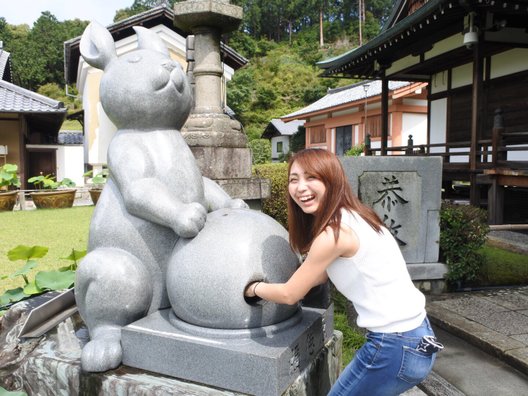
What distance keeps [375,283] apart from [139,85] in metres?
1.42

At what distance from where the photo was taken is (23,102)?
44.7 feet

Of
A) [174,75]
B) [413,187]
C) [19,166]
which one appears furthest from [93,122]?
[174,75]

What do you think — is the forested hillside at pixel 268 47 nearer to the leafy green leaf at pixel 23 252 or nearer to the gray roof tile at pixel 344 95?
the gray roof tile at pixel 344 95

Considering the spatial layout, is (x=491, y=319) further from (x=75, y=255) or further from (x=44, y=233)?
(x=44, y=233)

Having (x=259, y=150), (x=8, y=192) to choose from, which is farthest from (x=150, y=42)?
(x=259, y=150)

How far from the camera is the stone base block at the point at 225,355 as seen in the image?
1713 millimetres

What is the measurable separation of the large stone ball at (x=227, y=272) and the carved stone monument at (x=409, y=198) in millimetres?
2782

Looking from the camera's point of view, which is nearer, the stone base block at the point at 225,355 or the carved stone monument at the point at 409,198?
the stone base block at the point at 225,355

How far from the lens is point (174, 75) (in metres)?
2.19

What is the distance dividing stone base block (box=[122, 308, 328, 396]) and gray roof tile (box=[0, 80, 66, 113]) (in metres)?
13.0

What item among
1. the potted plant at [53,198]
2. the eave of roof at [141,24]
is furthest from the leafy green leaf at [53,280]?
the eave of roof at [141,24]

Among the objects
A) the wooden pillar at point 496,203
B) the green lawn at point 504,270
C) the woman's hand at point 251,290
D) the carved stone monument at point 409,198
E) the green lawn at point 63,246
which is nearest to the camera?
the woman's hand at point 251,290

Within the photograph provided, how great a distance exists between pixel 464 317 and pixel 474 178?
18.0ft

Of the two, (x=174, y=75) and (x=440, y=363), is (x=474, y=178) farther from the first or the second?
(x=174, y=75)
